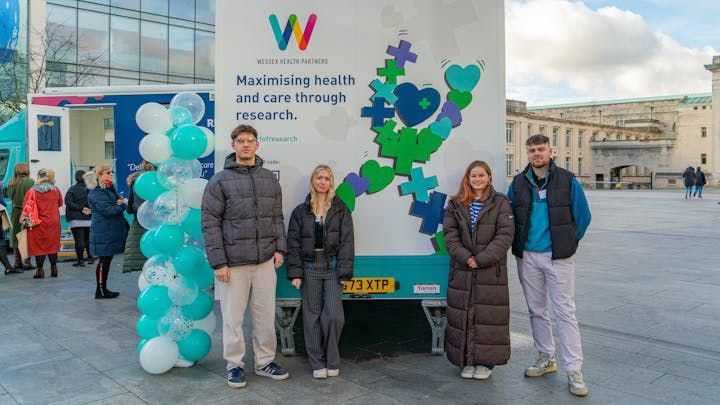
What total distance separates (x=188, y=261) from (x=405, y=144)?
207 centimetres

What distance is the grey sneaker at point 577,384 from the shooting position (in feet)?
14.5

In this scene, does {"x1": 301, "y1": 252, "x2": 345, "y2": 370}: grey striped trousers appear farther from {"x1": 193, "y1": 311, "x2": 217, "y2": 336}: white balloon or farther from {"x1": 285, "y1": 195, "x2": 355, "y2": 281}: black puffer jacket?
{"x1": 193, "y1": 311, "x2": 217, "y2": 336}: white balloon

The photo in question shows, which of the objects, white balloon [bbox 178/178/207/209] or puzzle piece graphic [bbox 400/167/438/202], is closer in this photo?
puzzle piece graphic [bbox 400/167/438/202]

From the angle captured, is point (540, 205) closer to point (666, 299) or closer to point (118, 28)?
point (666, 299)

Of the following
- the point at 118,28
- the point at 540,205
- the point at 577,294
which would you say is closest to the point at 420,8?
the point at 540,205

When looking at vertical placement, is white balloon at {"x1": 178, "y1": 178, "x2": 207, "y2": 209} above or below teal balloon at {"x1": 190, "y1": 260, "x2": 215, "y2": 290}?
above

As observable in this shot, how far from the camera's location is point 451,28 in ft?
16.3

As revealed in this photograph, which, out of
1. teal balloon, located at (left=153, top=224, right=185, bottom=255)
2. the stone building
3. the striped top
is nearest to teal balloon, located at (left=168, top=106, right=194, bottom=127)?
teal balloon, located at (left=153, top=224, right=185, bottom=255)

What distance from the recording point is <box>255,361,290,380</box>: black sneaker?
4.82 m

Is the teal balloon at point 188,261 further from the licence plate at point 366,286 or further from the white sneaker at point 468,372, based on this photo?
the white sneaker at point 468,372

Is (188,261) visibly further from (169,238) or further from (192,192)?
(192,192)

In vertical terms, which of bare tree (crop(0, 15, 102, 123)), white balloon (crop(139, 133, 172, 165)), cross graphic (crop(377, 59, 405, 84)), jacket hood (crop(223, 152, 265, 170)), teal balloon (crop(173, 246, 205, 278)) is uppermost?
bare tree (crop(0, 15, 102, 123))

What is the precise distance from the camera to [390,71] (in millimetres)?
4961

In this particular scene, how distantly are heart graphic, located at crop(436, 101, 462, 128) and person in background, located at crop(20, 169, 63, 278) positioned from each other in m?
7.31
